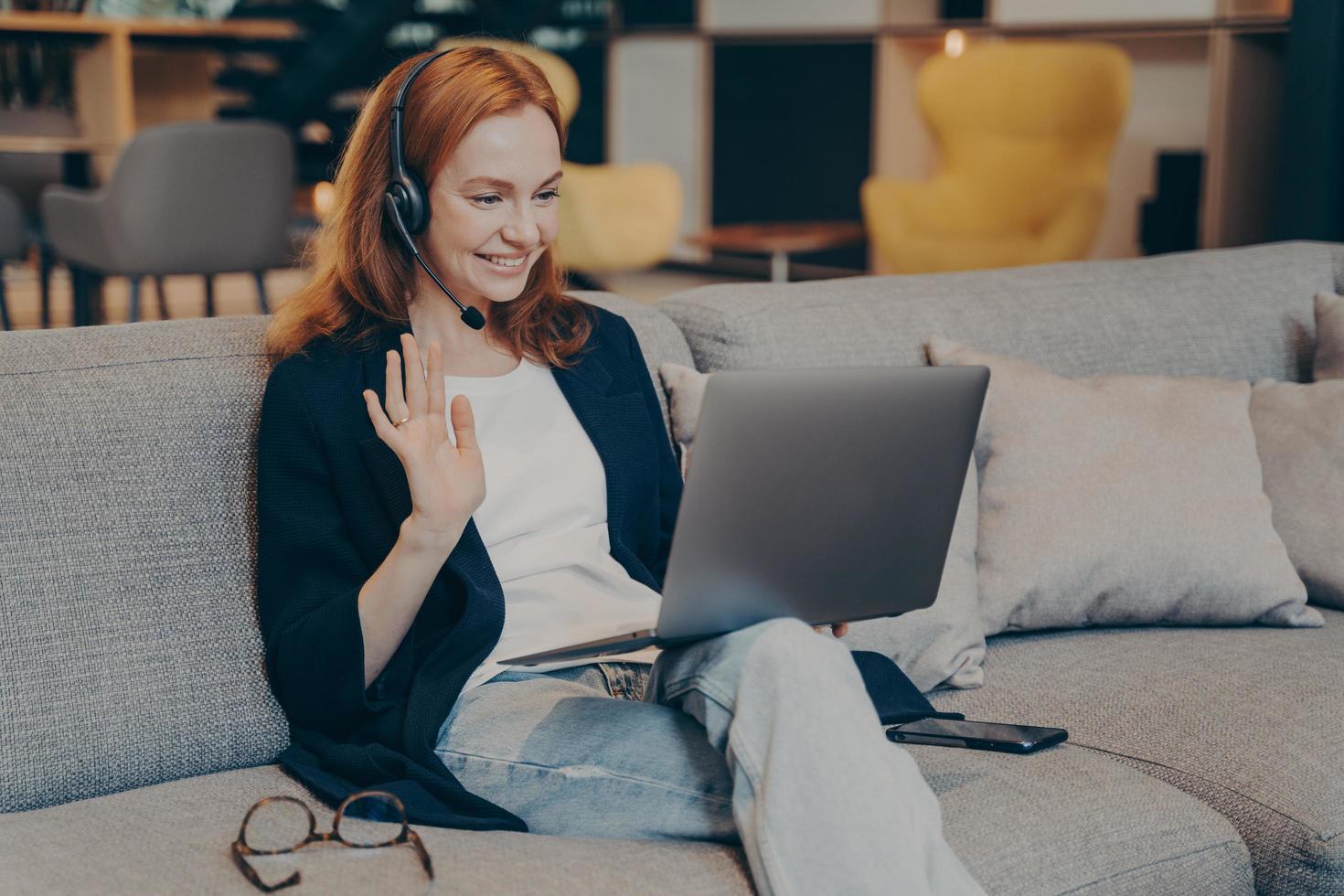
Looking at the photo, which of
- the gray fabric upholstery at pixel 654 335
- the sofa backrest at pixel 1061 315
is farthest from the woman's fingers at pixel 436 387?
the sofa backrest at pixel 1061 315

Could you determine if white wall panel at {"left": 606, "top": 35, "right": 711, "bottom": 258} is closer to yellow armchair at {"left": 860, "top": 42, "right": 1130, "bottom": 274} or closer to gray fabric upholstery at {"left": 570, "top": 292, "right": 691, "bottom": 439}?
yellow armchair at {"left": 860, "top": 42, "right": 1130, "bottom": 274}

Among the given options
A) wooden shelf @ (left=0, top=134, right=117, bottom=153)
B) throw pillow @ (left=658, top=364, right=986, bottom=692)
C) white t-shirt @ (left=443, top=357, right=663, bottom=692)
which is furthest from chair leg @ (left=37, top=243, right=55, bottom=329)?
white t-shirt @ (left=443, top=357, right=663, bottom=692)

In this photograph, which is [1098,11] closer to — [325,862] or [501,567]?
[501,567]

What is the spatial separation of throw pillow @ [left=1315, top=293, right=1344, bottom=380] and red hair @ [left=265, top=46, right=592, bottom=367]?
124 centimetres

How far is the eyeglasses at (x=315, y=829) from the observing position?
4.10 ft

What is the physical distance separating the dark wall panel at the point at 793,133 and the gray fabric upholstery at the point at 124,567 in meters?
5.33

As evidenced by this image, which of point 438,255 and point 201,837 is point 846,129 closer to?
point 438,255

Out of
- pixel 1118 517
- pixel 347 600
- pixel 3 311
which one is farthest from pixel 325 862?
pixel 3 311

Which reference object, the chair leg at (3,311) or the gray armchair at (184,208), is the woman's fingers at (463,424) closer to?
the gray armchair at (184,208)

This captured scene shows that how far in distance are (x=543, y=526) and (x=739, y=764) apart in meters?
0.43

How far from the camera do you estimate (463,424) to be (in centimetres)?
140

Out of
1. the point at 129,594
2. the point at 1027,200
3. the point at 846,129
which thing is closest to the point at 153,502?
Answer: the point at 129,594

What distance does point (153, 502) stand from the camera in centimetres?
157

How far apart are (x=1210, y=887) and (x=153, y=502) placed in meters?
1.16
